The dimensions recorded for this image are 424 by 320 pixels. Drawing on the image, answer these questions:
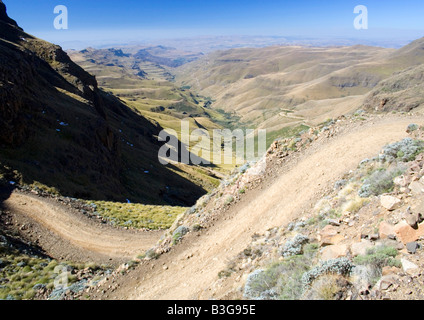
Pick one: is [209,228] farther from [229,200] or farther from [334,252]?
[334,252]

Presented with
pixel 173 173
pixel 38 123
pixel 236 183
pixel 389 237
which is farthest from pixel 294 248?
pixel 173 173

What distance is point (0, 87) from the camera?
29.1 metres

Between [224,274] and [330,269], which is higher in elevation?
[330,269]

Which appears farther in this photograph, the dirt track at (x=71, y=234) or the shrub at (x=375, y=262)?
the dirt track at (x=71, y=234)

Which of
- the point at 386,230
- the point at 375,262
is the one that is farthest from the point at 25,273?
the point at 386,230

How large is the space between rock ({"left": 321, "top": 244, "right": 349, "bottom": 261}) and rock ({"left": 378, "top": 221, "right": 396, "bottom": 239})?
101 cm

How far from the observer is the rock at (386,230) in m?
7.03

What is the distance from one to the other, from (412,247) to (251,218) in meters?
8.37

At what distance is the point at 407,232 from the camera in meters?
6.64

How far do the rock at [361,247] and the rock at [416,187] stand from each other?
100 inches

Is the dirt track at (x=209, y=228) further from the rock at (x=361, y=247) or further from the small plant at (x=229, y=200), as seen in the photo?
the rock at (x=361, y=247)

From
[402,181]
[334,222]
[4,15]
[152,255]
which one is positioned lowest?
[152,255]

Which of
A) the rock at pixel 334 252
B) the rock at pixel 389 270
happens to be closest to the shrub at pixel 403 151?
the rock at pixel 334 252


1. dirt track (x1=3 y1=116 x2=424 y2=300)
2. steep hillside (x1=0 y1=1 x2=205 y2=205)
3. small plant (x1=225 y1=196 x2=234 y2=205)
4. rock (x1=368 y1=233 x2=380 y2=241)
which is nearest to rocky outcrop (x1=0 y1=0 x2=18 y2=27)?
steep hillside (x1=0 y1=1 x2=205 y2=205)
